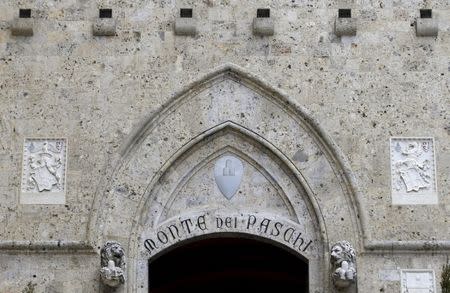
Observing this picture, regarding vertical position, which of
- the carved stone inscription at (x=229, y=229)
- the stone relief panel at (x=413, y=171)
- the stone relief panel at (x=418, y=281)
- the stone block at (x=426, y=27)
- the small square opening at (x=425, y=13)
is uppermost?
the small square opening at (x=425, y=13)

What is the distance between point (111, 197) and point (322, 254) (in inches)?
123

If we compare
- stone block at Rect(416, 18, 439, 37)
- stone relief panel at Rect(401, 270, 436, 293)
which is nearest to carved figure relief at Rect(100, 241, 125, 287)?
stone relief panel at Rect(401, 270, 436, 293)

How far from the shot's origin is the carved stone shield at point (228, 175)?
20438mm

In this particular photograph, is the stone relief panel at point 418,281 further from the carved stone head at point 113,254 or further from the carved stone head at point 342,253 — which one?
the carved stone head at point 113,254

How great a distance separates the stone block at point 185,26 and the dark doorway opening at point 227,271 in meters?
5.94

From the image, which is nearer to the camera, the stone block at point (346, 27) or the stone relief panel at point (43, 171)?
the stone relief panel at point (43, 171)

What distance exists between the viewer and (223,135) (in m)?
20.6

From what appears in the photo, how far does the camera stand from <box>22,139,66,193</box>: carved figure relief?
20297 millimetres

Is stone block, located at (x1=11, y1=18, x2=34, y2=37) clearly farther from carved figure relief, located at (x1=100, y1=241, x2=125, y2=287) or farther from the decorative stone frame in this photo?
carved figure relief, located at (x1=100, y1=241, x2=125, y2=287)

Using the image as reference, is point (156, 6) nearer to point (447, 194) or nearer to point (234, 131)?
point (234, 131)

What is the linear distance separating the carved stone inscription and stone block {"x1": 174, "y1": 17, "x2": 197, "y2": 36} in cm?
276

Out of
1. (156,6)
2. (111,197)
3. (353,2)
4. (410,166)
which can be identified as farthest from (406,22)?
(111,197)

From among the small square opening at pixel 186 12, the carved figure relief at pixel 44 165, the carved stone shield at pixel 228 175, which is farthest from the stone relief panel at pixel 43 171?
the small square opening at pixel 186 12

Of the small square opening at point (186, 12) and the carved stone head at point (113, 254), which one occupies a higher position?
the small square opening at point (186, 12)
